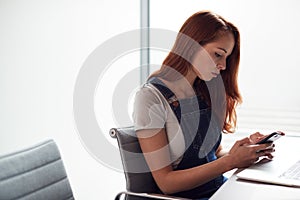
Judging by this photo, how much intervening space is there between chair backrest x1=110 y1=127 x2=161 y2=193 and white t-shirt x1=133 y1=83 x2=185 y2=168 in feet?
0.14

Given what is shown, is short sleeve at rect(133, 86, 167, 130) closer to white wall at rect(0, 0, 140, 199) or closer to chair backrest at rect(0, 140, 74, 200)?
chair backrest at rect(0, 140, 74, 200)

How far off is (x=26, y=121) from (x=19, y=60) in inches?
15.1

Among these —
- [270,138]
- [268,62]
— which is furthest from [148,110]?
[268,62]

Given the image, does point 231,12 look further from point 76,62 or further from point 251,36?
point 76,62

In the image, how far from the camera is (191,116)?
5.83 feet

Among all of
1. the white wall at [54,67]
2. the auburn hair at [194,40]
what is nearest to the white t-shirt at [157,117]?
the auburn hair at [194,40]

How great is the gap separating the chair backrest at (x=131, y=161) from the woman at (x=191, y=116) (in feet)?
0.10

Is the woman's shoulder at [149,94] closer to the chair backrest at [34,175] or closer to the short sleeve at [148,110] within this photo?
the short sleeve at [148,110]

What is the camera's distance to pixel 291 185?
1.38 meters

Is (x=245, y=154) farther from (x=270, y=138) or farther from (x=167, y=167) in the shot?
(x=167, y=167)

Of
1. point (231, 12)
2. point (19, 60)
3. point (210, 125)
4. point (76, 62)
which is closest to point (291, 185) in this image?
point (210, 125)

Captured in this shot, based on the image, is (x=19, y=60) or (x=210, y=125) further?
(x=19, y=60)

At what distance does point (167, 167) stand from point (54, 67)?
5.34 ft

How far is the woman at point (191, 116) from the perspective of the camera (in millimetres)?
1622
